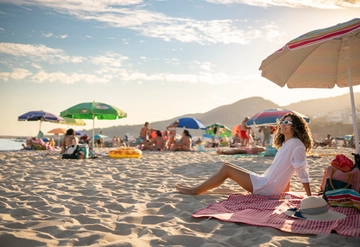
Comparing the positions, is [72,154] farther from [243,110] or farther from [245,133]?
[243,110]

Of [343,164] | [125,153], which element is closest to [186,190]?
[343,164]

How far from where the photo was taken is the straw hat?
7.69 feet

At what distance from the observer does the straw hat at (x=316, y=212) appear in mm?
2344

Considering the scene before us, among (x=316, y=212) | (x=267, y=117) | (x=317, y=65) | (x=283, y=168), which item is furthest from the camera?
(x=267, y=117)

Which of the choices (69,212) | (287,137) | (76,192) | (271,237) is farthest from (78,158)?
(271,237)

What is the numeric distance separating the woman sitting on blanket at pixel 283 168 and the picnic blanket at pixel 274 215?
0.11 metres

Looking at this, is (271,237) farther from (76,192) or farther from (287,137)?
(76,192)

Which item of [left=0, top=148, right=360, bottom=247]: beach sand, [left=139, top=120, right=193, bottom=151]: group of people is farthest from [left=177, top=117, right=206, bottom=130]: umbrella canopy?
[left=0, top=148, right=360, bottom=247]: beach sand

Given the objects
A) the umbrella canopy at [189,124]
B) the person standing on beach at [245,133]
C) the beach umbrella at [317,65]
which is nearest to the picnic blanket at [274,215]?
the beach umbrella at [317,65]

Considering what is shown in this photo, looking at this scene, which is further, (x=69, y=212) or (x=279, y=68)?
(x=279, y=68)

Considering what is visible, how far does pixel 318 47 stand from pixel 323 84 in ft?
2.60

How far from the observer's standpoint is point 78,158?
852 cm

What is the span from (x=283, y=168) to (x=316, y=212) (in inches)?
28.4

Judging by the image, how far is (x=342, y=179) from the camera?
2834 millimetres
